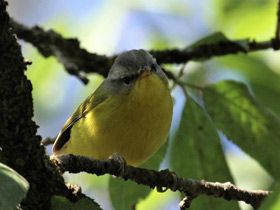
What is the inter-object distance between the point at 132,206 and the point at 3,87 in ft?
5.38

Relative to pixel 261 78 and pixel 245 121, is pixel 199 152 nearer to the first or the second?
pixel 245 121

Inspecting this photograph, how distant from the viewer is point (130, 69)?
3.84 meters

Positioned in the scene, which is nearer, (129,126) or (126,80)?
(129,126)

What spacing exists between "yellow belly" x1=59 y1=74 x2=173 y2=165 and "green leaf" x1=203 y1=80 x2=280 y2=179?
1.09 ft

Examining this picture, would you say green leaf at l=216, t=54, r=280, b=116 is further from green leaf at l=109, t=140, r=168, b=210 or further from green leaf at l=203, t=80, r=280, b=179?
green leaf at l=109, t=140, r=168, b=210

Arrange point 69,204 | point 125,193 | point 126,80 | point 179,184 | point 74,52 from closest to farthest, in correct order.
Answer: point 69,204 < point 179,184 < point 125,193 < point 126,80 < point 74,52

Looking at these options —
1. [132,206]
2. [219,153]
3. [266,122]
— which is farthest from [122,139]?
[266,122]

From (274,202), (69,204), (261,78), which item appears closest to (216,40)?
(261,78)

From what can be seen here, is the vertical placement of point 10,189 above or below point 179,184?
above

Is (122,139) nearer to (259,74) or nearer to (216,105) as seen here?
(216,105)

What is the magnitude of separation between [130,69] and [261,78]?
→ 38.5 inches

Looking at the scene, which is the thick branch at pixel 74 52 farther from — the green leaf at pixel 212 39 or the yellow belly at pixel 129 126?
the yellow belly at pixel 129 126

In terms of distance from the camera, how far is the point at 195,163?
338cm

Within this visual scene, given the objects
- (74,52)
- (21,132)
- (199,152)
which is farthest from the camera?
(74,52)
